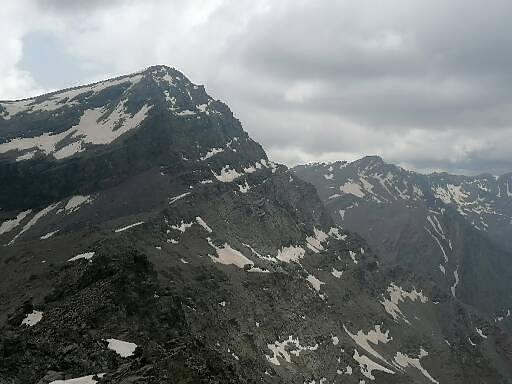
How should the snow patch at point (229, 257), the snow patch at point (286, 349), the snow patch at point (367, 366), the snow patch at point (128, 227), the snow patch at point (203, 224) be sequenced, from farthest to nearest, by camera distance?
the snow patch at point (203, 224) → the snow patch at point (229, 257) → the snow patch at point (128, 227) → the snow patch at point (367, 366) → the snow patch at point (286, 349)

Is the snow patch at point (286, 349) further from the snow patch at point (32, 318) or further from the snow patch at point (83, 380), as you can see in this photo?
the snow patch at point (83, 380)

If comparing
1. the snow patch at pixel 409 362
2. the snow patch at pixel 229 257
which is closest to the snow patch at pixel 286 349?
the snow patch at pixel 229 257

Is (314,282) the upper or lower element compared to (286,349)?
upper

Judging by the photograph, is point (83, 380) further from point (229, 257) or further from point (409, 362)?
point (409, 362)

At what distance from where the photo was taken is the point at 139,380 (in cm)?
4003

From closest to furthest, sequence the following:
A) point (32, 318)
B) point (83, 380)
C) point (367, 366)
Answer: point (83, 380), point (32, 318), point (367, 366)

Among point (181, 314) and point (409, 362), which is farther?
point (409, 362)

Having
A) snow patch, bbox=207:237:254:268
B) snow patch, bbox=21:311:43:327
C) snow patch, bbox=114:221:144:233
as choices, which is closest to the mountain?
snow patch, bbox=21:311:43:327

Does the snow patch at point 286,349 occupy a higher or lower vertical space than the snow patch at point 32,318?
lower

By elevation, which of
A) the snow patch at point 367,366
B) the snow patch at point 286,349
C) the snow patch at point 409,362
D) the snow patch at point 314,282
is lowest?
the snow patch at point 409,362

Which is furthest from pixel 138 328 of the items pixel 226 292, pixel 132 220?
pixel 132 220

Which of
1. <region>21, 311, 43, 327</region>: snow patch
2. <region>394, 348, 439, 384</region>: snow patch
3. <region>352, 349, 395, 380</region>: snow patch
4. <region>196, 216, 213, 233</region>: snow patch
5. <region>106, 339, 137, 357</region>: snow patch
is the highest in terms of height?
<region>196, 216, 213, 233</region>: snow patch

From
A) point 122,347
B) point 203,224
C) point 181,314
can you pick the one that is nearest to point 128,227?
point 203,224

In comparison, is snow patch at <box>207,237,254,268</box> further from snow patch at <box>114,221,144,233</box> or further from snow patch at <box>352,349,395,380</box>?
snow patch at <box>352,349,395,380</box>
